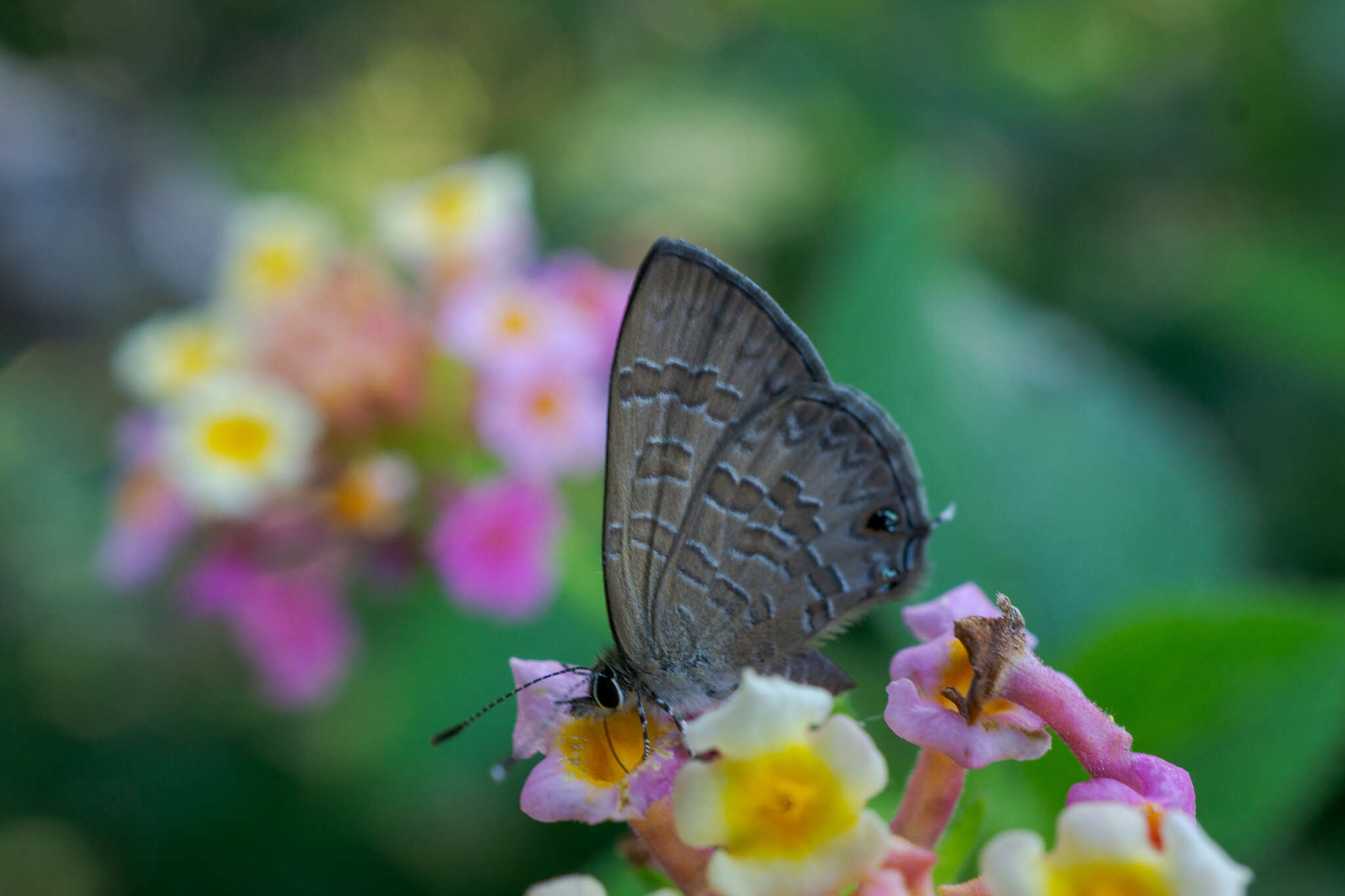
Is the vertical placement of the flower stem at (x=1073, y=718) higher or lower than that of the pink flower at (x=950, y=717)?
higher

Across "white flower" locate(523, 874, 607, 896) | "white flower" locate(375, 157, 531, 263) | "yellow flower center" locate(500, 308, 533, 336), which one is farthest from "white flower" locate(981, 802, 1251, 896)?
"white flower" locate(375, 157, 531, 263)

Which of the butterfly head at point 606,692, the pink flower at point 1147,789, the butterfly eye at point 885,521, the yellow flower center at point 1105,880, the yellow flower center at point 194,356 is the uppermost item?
the butterfly eye at point 885,521

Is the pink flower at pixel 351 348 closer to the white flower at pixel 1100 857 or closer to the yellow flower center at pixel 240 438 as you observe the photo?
the yellow flower center at pixel 240 438

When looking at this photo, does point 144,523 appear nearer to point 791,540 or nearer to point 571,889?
point 791,540

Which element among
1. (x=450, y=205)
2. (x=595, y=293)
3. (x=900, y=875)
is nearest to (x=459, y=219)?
(x=450, y=205)

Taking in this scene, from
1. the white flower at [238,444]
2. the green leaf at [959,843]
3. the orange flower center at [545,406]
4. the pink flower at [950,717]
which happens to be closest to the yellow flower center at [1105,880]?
the pink flower at [950,717]

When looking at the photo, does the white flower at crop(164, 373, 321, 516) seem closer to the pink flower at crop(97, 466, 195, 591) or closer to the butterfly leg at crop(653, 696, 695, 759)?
the pink flower at crop(97, 466, 195, 591)
